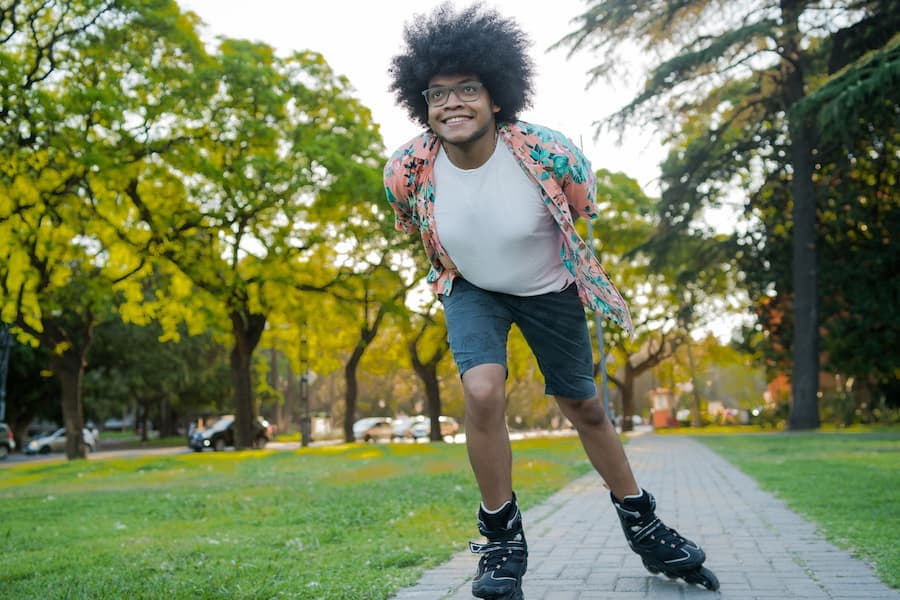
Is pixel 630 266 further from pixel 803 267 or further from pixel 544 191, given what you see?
pixel 544 191

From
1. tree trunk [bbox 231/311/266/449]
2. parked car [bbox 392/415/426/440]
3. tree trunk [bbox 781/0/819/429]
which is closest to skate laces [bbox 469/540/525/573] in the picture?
tree trunk [bbox 781/0/819/429]

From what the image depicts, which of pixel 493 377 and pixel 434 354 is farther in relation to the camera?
pixel 434 354

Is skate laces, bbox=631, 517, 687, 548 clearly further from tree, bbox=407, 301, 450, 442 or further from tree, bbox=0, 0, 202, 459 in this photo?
tree, bbox=407, 301, 450, 442

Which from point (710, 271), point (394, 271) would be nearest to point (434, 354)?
point (394, 271)

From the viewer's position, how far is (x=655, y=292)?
43031 millimetres

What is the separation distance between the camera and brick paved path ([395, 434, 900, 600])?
145 inches

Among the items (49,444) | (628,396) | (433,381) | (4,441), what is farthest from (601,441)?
(628,396)

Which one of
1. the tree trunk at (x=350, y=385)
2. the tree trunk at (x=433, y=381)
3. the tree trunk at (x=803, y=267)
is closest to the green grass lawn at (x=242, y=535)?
the tree trunk at (x=803, y=267)

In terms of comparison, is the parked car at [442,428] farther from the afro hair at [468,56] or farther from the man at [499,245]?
the afro hair at [468,56]

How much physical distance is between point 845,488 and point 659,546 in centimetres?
537

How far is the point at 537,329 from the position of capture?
3691 millimetres

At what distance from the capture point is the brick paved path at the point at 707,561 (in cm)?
369

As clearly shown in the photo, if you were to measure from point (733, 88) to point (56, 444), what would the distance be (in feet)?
106

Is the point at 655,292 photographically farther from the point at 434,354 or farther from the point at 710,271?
the point at 710,271
